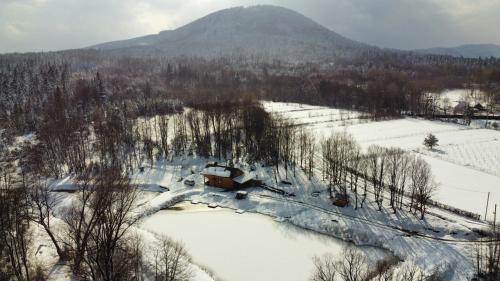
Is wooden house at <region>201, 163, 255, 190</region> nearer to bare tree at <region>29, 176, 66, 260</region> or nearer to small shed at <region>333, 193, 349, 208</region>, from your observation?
small shed at <region>333, 193, 349, 208</region>

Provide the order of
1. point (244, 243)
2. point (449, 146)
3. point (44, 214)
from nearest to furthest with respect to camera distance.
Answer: point (44, 214), point (244, 243), point (449, 146)

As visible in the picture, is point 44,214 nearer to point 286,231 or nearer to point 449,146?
point 286,231

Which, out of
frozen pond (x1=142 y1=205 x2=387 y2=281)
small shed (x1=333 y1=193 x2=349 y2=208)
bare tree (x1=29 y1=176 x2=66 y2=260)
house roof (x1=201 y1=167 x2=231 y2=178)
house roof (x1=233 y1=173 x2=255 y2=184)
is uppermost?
bare tree (x1=29 y1=176 x2=66 y2=260)

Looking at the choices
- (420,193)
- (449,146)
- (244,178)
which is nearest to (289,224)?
(244,178)

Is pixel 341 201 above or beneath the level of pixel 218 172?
beneath

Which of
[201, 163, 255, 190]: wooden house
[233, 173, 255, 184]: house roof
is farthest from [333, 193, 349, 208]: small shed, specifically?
[201, 163, 255, 190]: wooden house
